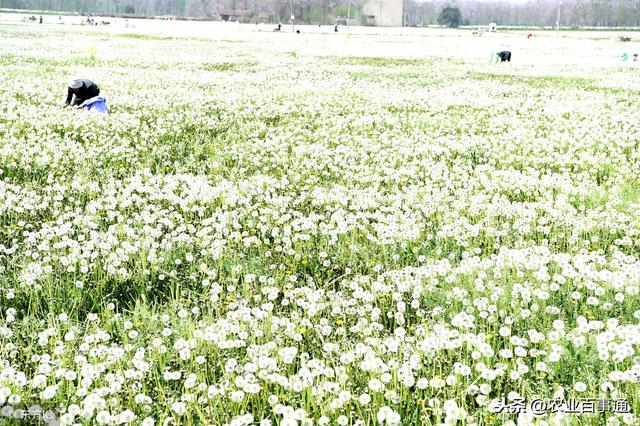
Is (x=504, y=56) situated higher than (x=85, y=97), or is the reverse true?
(x=504, y=56)

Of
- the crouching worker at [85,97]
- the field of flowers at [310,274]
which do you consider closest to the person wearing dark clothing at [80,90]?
the crouching worker at [85,97]

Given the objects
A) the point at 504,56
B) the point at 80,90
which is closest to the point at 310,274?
the point at 80,90

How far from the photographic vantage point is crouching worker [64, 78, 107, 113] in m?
14.0

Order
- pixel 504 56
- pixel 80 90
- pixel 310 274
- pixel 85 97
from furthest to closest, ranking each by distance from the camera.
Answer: pixel 504 56 < pixel 85 97 < pixel 80 90 < pixel 310 274

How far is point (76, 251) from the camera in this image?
17.7ft

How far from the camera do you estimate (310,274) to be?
5.68m

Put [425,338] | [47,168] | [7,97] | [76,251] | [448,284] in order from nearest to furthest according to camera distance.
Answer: [425,338] → [448,284] → [76,251] → [47,168] → [7,97]

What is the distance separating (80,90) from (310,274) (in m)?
10.9

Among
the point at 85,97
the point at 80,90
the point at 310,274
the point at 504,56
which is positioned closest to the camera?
the point at 310,274

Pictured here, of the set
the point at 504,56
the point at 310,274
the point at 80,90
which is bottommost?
the point at 310,274

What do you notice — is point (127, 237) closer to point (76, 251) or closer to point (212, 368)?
point (76, 251)

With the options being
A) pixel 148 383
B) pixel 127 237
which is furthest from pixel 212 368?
pixel 127 237

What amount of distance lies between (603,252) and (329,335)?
3.09 m

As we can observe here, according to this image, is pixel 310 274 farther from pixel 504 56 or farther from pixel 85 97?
pixel 504 56
